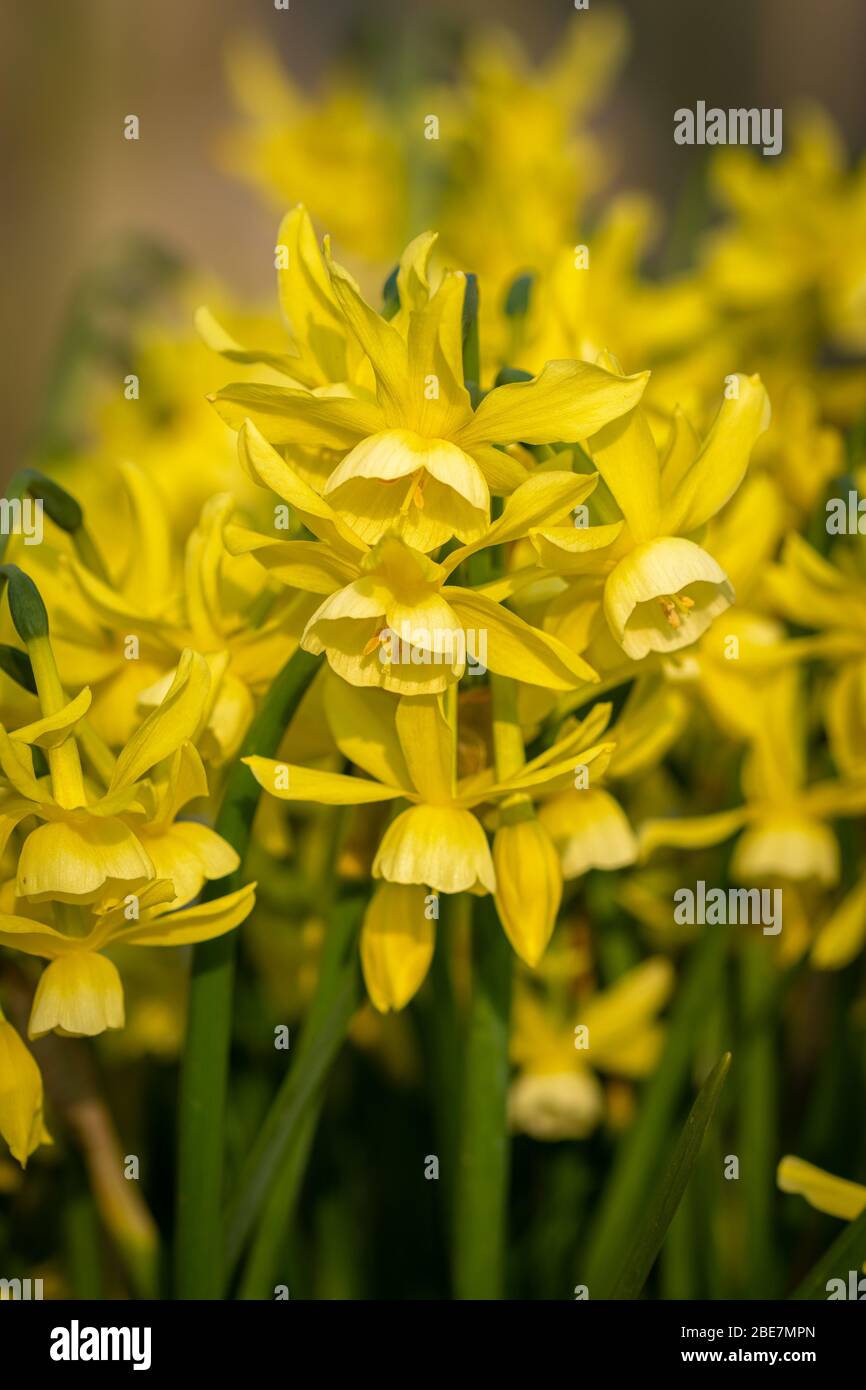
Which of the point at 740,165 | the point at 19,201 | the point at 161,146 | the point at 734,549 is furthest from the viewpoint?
the point at 161,146

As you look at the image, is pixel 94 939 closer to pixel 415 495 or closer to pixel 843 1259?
pixel 415 495

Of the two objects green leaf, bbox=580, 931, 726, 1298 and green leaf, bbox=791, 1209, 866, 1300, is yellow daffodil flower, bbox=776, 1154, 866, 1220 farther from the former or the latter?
green leaf, bbox=580, 931, 726, 1298

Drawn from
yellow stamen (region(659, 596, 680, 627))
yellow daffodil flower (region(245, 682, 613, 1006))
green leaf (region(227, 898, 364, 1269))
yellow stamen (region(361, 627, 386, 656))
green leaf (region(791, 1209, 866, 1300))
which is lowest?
green leaf (region(791, 1209, 866, 1300))

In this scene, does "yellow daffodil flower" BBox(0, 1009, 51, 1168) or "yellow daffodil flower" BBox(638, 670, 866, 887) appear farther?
"yellow daffodil flower" BBox(638, 670, 866, 887)

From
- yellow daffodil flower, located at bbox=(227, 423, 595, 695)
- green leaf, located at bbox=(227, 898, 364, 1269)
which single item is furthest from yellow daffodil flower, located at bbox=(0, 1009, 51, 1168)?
yellow daffodil flower, located at bbox=(227, 423, 595, 695)

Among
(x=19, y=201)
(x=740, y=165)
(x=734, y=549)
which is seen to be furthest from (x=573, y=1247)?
(x=19, y=201)
